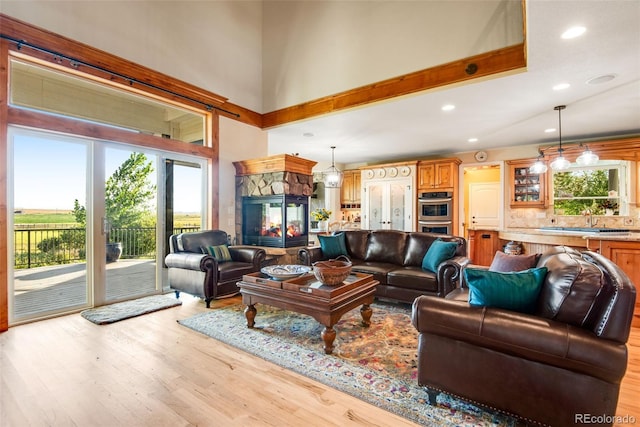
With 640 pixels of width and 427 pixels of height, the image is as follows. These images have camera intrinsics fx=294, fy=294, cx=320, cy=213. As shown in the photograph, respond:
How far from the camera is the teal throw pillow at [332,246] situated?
4473 mm

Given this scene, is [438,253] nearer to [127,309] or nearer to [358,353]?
[358,353]

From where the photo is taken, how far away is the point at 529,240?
447cm

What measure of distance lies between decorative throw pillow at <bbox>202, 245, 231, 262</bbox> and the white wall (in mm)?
2751

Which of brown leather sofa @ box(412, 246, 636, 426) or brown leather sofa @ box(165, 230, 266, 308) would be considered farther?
brown leather sofa @ box(165, 230, 266, 308)

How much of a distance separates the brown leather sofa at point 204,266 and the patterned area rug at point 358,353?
1.15 ft

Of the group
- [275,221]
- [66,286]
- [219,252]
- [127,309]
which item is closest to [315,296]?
[219,252]

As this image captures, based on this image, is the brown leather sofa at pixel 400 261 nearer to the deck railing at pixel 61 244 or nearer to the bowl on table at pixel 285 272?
the bowl on table at pixel 285 272

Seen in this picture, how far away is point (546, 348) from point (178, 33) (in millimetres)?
5735

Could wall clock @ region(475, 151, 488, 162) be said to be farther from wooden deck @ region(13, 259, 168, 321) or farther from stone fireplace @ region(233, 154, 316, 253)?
wooden deck @ region(13, 259, 168, 321)

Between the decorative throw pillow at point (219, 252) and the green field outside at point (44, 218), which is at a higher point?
the green field outside at point (44, 218)

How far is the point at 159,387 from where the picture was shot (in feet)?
6.58

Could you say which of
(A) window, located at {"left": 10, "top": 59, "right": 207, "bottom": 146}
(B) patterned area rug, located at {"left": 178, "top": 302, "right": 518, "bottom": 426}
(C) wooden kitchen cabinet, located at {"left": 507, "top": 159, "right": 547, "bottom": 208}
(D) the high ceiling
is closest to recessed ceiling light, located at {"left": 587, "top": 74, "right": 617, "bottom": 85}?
(D) the high ceiling

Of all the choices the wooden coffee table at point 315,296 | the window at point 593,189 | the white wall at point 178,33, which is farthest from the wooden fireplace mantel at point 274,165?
the window at point 593,189

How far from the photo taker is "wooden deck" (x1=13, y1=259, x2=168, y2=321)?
3.36 meters
